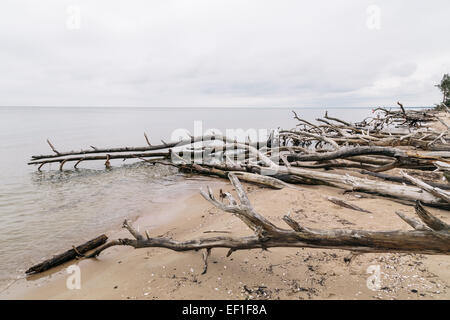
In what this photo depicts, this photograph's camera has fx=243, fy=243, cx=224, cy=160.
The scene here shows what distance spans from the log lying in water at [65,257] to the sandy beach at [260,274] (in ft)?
0.43

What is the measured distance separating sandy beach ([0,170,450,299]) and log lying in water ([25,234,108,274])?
0.13m

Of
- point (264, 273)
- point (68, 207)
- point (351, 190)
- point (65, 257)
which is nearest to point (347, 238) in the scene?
point (264, 273)

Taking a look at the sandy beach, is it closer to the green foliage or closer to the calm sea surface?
the calm sea surface

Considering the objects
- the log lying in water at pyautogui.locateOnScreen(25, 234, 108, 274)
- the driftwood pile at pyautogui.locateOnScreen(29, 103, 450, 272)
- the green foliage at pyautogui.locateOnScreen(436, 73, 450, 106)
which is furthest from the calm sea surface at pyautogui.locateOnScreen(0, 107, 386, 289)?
the green foliage at pyautogui.locateOnScreen(436, 73, 450, 106)

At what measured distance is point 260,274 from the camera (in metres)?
3.11

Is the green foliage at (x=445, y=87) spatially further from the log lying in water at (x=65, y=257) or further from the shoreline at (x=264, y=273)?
the log lying in water at (x=65, y=257)

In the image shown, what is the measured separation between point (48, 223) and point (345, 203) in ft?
24.1

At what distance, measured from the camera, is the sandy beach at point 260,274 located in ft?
8.98

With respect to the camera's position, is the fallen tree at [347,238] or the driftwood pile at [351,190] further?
the driftwood pile at [351,190]

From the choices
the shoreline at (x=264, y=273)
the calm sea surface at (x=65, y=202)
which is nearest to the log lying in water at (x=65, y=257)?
the shoreline at (x=264, y=273)

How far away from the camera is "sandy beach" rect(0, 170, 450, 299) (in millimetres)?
2738

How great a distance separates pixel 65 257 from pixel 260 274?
353 centimetres
